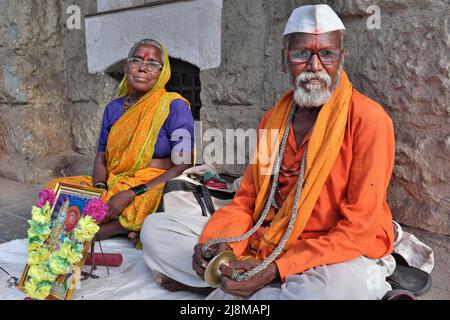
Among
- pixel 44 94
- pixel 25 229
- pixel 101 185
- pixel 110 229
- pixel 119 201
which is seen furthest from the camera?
pixel 44 94

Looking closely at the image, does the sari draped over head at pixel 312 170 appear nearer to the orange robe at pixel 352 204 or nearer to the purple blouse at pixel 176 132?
the orange robe at pixel 352 204

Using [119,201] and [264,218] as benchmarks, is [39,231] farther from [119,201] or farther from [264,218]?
[264,218]

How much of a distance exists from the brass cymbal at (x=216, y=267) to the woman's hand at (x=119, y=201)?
3.93 ft

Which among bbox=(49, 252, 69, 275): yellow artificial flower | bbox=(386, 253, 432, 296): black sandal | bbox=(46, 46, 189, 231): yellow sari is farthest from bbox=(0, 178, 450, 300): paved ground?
bbox=(49, 252, 69, 275): yellow artificial flower

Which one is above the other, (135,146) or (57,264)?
(135,146)

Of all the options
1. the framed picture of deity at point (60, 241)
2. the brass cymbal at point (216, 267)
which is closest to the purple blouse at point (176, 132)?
the framed picture of deity at point (60, 241)

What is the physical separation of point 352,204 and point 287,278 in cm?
41

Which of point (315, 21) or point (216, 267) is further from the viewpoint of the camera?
point (315, 21)

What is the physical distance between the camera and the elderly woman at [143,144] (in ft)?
9.98

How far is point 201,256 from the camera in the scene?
2102mm

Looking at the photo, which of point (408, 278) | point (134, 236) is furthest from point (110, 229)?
point (408, 278)

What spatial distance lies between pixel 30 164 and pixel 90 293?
9.84 feet

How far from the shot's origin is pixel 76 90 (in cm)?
496

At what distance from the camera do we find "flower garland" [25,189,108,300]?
2107 millimetres
